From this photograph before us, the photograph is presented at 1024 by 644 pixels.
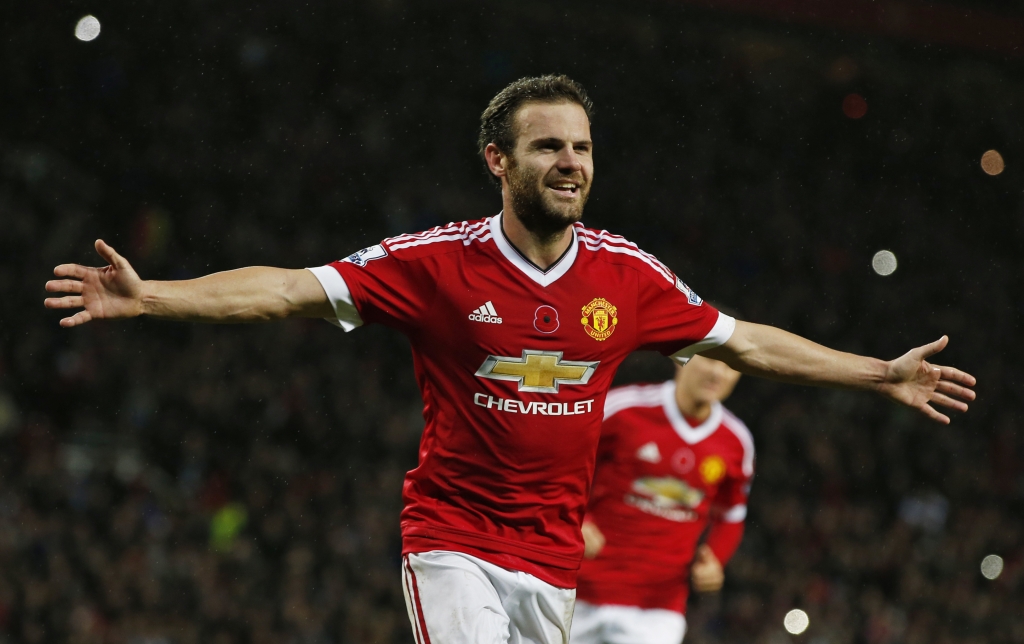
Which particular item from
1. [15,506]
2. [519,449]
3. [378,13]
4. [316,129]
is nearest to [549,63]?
[378,13]

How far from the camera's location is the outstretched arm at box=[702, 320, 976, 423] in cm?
403

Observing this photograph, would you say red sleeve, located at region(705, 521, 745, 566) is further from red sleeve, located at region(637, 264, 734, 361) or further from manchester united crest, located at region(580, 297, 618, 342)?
manchester united crest, located at region(580, 297, 618, 342)

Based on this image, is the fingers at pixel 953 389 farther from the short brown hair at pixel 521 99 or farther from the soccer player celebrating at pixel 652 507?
the soccer player celebrating at pixel 652 507

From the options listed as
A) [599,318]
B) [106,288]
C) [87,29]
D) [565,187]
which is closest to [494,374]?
[599,318]

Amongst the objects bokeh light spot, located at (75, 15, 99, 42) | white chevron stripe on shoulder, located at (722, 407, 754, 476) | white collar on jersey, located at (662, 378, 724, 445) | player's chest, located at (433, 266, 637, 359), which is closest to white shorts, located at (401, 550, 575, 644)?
player's chest, located at (433, 266, 637, 359)

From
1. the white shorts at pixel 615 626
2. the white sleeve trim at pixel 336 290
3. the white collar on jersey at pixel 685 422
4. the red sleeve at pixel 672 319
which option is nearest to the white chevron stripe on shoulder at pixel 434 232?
the white sleeve trim at pixel 336 290

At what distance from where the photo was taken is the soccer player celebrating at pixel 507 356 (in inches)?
142

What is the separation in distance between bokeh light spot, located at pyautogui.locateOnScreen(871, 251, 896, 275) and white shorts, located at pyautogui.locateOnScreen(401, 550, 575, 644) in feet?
51.0

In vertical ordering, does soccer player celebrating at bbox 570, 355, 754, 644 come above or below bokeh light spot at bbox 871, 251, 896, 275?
below

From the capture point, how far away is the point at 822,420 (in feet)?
50.0

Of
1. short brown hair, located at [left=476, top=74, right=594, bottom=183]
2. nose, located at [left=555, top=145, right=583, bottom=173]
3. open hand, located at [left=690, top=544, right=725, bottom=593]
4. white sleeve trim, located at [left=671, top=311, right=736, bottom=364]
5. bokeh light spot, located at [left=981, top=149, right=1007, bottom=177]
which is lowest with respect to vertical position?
open hand, located at [left=690, top=544, right=725, bottom=593]

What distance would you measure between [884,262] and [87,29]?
1280cm

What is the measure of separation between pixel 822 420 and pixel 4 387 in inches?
399

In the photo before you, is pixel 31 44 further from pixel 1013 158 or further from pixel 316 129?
pixel 1013 158
